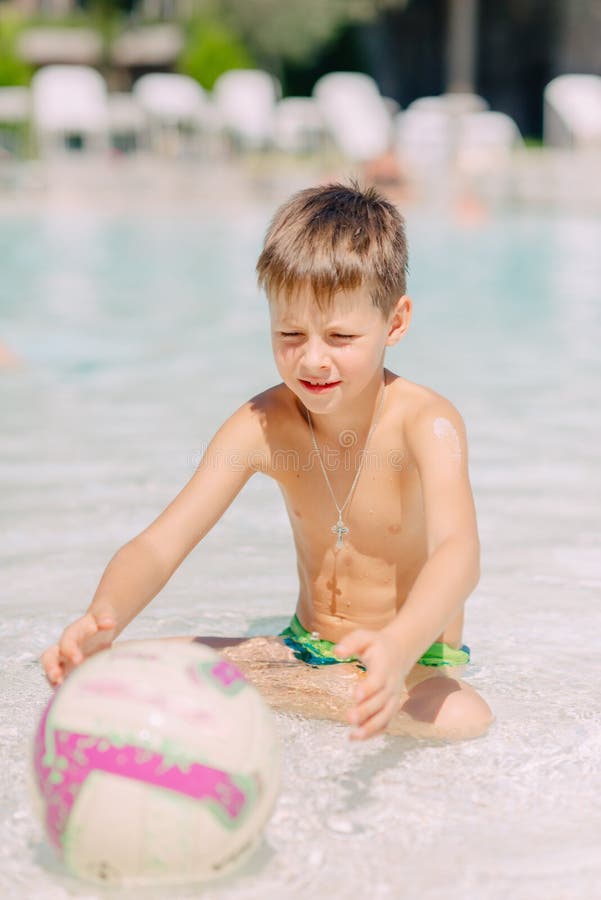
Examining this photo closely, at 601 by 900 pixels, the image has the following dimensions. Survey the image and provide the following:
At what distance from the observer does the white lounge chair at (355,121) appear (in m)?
19.3

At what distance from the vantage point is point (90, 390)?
732 cm

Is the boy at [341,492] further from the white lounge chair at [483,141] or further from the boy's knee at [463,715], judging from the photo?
the white lounge chair at [483,141]

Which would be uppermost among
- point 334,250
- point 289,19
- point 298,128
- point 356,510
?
point 289,19

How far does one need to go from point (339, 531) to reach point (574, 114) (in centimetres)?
1795

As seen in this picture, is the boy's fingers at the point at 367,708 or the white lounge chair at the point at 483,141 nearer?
the boy's fingers at the point at 367,708

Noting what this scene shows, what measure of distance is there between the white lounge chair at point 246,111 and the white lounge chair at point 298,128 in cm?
18

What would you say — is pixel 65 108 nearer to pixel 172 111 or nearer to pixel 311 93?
pixel 172 111

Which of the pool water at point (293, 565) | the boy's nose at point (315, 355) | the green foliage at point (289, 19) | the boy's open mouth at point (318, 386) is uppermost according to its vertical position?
the green foliage at point (289, 19)

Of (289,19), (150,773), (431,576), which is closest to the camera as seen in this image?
(150,773)

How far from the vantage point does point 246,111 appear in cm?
2048

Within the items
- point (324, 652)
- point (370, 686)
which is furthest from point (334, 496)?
point (370, 686)

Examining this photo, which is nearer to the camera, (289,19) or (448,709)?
(448,709)

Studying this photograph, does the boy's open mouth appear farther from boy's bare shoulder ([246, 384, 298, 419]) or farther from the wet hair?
boy's bare shoulder ([246, 384, 298, 419])

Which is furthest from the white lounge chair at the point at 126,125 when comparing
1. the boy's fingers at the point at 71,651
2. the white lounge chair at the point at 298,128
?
the boy's fingers at the point at 71,651
